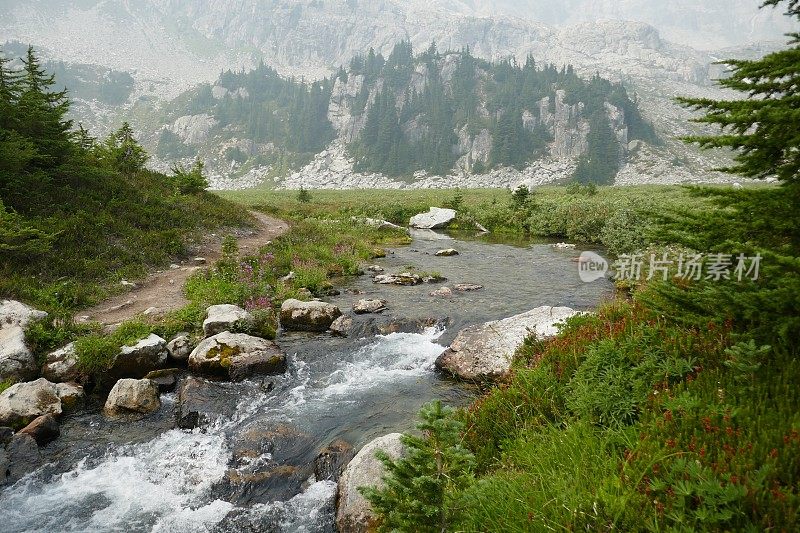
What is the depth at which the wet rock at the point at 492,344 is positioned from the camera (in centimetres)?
891

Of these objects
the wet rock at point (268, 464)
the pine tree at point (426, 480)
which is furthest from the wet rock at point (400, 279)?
the pine tree at point (426, 480)

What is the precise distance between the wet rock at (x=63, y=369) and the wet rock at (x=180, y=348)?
1704 millimetres

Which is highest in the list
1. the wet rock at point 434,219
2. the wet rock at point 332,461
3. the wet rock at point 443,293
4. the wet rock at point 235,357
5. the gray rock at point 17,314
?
the wet rock at point 434,219

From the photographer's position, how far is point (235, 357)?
9727mm

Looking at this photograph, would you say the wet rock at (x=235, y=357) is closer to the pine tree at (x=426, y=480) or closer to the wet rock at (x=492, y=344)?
the wet rock at (x=492, y=344)

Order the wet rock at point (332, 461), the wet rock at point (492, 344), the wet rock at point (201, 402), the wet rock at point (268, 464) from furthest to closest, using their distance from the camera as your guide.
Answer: the wet rock at point (492, 344) < the wet rock at point (201, 402) < the wet rock at point (332, 461) < the wet rock at point (268, 464)

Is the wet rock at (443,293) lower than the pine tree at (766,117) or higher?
lower

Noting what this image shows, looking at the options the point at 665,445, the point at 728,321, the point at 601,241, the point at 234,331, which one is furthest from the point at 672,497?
the point at 601,241

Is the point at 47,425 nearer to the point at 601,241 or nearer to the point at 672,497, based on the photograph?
the point at 672,497

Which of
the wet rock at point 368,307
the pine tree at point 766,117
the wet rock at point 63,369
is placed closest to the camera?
the pine tree at point 766,117

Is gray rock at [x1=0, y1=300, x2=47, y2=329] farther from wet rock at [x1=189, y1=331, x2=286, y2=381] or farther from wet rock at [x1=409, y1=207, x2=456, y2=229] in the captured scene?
wet rock at [x1=409, y1=207, x2=456, y2=229]

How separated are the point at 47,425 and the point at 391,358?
668 centimetres

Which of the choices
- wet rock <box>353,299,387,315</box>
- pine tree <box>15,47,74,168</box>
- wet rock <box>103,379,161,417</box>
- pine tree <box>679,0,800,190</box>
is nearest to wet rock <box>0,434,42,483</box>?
wet rock <box>103,379,161,417</box>

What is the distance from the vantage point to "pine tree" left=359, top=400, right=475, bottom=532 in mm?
3156
